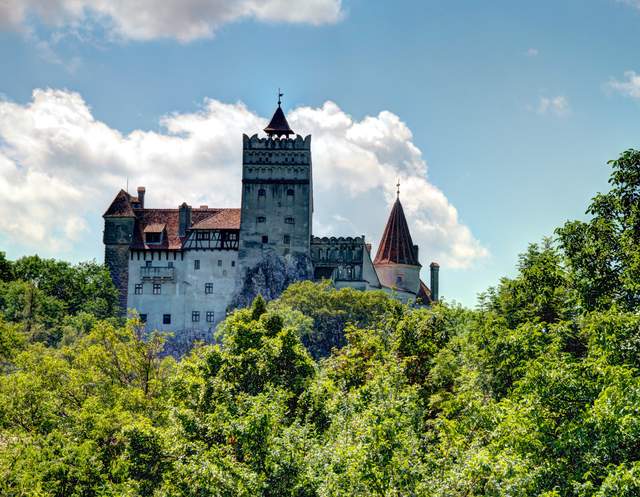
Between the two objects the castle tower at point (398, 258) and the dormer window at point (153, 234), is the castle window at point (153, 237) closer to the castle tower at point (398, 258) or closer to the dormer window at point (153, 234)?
the dormer window at point (153, 234)

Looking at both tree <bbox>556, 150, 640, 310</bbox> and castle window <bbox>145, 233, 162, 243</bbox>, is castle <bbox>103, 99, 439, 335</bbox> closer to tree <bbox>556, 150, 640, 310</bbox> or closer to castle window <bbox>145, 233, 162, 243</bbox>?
castle window <bbox>145, 233, 162, 243</bbox>

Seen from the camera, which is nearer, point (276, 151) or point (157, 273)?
point (157, 273)

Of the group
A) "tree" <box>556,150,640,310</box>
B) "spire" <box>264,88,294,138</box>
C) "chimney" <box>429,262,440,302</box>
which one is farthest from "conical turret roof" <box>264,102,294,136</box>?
"tree" <box>556,150,640,310</box>

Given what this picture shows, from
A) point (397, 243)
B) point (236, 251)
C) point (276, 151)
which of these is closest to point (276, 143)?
point (276, 151)

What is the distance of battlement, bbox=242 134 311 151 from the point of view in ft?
273

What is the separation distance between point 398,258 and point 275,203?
1198 centimetres

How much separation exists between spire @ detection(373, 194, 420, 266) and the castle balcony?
57.0ft

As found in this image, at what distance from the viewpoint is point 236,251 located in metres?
81.3

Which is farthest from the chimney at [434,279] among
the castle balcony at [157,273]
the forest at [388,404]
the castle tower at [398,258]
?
the forest at [388,404]

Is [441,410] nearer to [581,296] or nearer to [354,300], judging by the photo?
[581,296]

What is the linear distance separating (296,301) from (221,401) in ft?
141

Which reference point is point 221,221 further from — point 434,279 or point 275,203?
point 434,279

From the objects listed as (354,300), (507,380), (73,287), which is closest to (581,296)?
(507,380)

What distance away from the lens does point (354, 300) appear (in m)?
71.0
